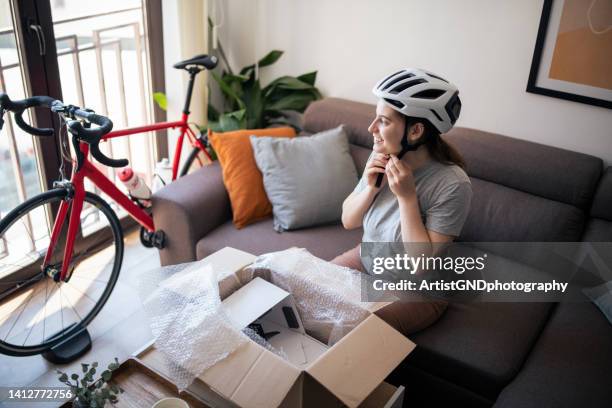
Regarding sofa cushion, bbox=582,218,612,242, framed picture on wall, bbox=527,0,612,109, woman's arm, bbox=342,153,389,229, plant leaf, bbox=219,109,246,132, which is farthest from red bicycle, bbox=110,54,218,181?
sofa cushion, bbox=582,218,612,242

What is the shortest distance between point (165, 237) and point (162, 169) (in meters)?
0.47

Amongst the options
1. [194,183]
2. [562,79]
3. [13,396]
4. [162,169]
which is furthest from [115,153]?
[562,79]

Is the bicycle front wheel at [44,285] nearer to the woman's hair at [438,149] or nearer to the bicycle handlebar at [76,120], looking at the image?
the bicycle handlebar at [76,120]

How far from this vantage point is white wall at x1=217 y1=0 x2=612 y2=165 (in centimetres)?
232

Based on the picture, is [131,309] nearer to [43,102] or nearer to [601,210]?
[43,102]

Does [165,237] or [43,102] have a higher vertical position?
[43,102]

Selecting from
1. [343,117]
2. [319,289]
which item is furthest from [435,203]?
[343,117]

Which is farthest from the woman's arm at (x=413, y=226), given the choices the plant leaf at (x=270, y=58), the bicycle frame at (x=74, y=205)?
the plant leaf at (x=270, y=58)

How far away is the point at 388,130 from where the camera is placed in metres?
1.71

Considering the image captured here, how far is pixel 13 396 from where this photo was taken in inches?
76.2

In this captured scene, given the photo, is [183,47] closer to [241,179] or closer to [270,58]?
[270,58]

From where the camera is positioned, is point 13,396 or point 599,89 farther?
point 599,89

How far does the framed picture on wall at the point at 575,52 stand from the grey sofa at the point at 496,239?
26cm

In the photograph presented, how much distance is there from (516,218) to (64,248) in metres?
1.80
